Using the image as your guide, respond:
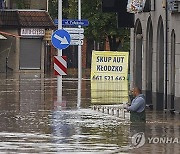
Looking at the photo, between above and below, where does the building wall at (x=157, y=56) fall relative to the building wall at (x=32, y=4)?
below

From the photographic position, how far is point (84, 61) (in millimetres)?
89812

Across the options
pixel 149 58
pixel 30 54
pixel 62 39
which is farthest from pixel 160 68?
pixel 30 54

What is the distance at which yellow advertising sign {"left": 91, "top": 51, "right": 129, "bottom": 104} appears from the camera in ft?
125

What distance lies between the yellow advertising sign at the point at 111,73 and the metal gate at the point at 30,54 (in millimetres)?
35668

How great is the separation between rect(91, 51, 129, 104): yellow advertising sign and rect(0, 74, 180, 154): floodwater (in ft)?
24.9

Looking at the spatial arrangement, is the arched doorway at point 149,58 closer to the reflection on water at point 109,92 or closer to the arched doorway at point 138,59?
the reflection on water at point 109,92

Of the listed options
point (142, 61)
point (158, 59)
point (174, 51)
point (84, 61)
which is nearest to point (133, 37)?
point (142, 61)

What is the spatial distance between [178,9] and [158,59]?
12.3 ft

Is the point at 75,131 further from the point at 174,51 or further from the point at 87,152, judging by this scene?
the point at 174,51

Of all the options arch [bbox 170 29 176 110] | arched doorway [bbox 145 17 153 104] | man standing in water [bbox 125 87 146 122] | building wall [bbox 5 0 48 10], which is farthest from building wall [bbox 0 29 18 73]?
man standing in water [bbox 125 87 146 122]

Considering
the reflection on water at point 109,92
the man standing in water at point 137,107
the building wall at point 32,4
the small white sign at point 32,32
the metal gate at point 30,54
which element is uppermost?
the building wall at point 32,4

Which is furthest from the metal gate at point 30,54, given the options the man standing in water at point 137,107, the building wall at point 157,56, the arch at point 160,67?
the man standing in water at point 137,107

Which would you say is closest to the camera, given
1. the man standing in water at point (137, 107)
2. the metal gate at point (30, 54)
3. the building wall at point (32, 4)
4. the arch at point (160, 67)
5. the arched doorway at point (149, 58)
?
the man standing in water at point (137, 107)

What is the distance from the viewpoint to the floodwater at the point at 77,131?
54.3ft
